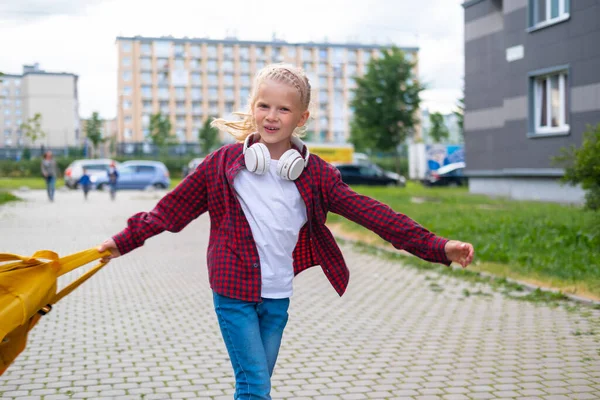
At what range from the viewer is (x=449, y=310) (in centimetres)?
782

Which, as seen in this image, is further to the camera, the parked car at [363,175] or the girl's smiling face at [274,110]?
the parked car at [363,175]

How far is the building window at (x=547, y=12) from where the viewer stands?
2364cm

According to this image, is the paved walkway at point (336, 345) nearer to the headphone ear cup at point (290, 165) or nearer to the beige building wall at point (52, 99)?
the headphone ear cup at point (290, 165)

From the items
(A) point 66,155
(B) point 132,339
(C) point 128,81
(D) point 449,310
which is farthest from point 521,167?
(C) point 128,81

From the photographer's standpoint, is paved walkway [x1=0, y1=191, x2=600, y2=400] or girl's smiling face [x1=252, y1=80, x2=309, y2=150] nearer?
girl's smiling face [x1=252, y1=80, x2=309, y2=150]

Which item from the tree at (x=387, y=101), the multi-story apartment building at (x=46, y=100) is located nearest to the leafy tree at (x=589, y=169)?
the tree at (x=387, y=101)

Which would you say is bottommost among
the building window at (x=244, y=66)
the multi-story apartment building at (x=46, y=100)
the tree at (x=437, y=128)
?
the tree at (x=437, y=128)

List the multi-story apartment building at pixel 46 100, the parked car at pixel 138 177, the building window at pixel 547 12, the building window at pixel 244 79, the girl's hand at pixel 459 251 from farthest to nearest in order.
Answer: the building window at pixel 244 79
the multi-story apartment building at pixel 46 100
the parked car at pixel 138 177
the building window at pixel 547 12
the girl's hand at pixel 459 251

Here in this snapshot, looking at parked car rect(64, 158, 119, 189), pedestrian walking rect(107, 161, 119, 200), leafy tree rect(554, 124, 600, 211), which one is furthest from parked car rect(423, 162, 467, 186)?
leafy tree rect(554, 124, 600, 211)

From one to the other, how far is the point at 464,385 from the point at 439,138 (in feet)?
276

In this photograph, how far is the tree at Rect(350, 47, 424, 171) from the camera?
4625 centimetres

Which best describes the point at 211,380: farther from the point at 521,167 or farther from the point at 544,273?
the point at 521,167

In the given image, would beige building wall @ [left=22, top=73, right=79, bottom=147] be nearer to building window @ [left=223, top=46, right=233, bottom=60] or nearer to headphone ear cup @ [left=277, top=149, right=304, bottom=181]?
building window @ [left=223, top=46, right=233, bottom=60]

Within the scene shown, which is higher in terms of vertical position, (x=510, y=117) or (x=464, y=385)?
(x=510, y=117)
